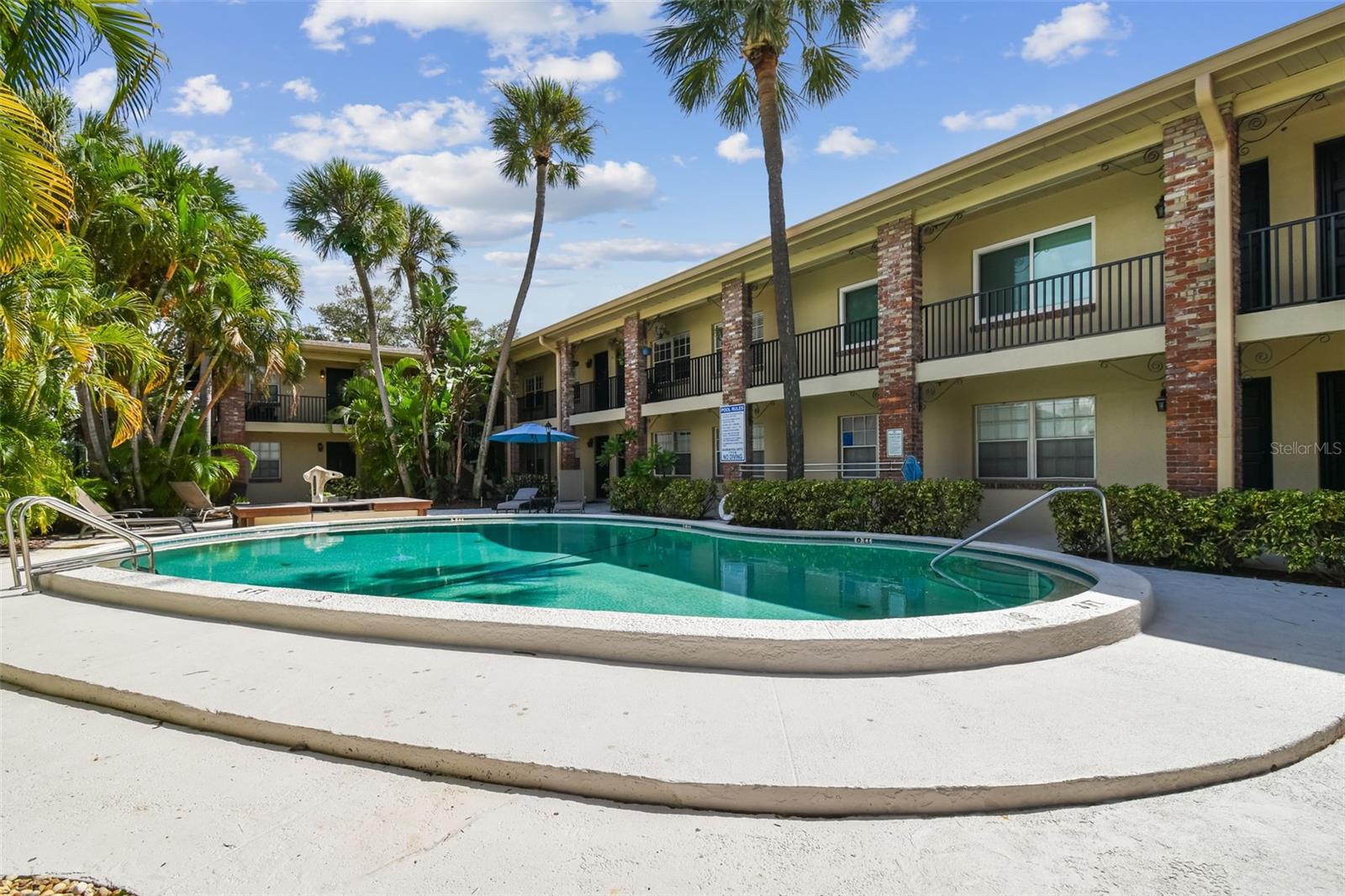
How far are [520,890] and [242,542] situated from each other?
12725 millimetres

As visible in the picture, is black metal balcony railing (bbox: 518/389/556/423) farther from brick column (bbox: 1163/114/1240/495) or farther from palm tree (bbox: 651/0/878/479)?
brick column (bbox: 1163/114/1240/495)

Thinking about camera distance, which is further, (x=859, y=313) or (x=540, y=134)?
(x=540, y=134)

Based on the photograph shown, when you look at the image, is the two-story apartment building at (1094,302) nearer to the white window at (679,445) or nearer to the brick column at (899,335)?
the brick column at (899,335)

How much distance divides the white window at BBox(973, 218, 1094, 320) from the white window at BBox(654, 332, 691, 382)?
8.75 metres

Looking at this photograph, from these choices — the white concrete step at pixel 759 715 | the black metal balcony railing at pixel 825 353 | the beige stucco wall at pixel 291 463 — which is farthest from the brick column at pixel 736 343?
the beige stucco wall at pixel 291 463

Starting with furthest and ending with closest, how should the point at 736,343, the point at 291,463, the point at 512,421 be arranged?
the point at 512,421 → the point at 291,463 → the point at 736,343

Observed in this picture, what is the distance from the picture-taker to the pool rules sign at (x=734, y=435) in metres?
15.4

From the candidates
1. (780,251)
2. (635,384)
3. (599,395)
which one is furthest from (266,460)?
(780,251)

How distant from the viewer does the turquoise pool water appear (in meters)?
6.93

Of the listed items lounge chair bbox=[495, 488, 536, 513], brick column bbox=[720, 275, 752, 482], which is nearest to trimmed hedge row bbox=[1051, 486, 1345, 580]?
brick column bbox=[720, 275, 752, 482]

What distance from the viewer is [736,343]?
52.9 ft

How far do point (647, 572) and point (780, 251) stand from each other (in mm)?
7000

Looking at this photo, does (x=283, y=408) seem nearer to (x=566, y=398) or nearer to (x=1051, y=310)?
(x=566, y=398)

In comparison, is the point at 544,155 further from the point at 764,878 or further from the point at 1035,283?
the point at 764,878
